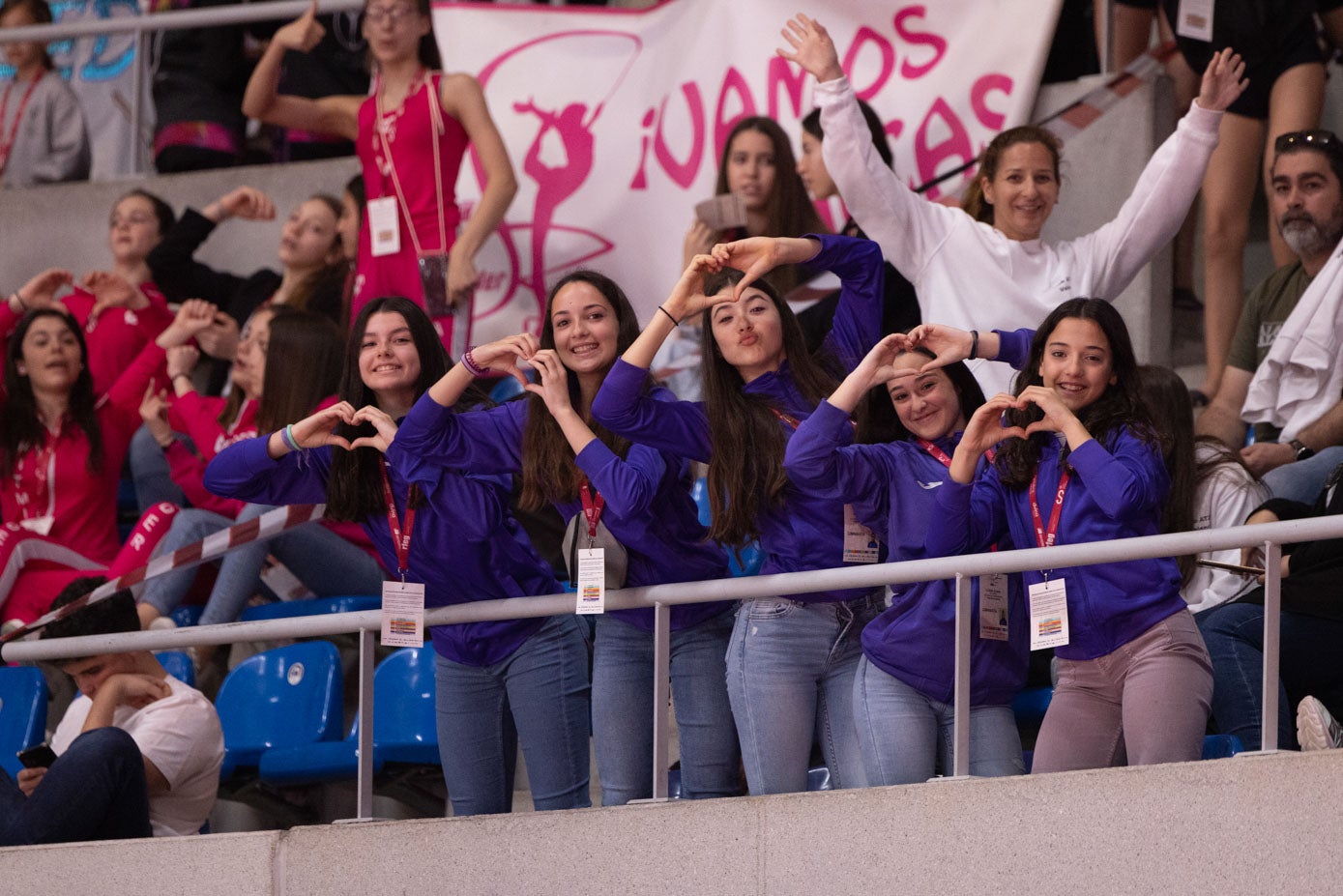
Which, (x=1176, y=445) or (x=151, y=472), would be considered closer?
(x=1176, y=445)

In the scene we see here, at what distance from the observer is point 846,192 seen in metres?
5.47

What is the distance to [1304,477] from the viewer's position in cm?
521

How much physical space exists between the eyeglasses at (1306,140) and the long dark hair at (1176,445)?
1232mm

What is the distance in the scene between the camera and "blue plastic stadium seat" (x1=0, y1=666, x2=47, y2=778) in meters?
6.01

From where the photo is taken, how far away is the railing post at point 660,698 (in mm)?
4305

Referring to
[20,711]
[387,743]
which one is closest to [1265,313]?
[387,743]

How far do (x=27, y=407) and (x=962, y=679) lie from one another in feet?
13.9

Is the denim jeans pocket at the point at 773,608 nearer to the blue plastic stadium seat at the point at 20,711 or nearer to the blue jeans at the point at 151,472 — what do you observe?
the blue plastic stadium seat at the point at 20,711

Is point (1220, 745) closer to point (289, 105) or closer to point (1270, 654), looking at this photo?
point (1270, 654)

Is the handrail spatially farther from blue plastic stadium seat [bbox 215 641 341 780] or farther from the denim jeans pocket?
the denim jeans pocket

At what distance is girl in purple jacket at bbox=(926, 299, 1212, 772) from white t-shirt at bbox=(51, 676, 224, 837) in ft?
6.68

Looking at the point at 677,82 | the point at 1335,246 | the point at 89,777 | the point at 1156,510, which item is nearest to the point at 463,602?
the point at 89,777

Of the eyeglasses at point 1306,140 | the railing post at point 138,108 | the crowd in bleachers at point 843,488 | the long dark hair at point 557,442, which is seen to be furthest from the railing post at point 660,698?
the railing post at point 138,108

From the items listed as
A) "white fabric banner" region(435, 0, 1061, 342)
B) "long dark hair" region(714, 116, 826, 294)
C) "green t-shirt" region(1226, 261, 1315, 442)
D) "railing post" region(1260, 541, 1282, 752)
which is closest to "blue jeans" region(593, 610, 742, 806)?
"railing post" region(1260, 541, 1282, 752)
